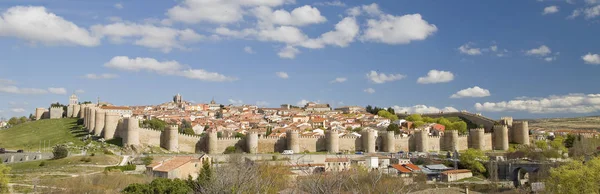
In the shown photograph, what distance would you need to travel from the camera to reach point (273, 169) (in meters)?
32.8

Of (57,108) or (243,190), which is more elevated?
(57,108)

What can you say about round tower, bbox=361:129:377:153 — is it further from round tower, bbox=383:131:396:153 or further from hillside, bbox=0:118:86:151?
hillside, bbox=0:118:86:151

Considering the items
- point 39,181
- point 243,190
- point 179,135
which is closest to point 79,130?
point 179,135

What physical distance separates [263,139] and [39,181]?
22416mm

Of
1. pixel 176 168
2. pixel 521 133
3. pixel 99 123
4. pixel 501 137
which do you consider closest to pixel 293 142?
pixel 99 123

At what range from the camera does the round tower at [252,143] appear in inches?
1843

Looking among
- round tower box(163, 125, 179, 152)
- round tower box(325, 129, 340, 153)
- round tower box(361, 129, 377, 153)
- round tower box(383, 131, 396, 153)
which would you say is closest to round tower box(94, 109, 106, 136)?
round tower box(163, 125, 179, 152)

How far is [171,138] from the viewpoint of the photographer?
145ft

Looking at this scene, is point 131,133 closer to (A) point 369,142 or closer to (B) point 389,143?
(A) point 369,142

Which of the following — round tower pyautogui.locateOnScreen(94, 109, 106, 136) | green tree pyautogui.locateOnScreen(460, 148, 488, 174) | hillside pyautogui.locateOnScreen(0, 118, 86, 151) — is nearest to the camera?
green tree pyautogui.locateOnScreen(460, 148, 488, 174)

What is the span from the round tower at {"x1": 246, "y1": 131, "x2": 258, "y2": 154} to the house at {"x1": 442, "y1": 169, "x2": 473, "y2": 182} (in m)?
15.4

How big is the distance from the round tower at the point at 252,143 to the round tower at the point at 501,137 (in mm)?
24025

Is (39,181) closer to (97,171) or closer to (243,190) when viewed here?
(97,171)

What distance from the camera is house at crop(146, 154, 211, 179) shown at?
31.5m
